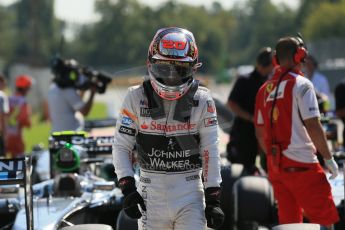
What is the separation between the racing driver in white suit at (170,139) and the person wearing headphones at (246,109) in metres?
4.09

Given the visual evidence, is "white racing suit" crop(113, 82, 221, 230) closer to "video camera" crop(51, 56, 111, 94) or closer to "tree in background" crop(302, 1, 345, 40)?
"video camera" crop(51, 56, 111, 94)

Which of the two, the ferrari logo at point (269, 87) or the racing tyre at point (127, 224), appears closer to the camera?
the racing tyre at point (127, 224)

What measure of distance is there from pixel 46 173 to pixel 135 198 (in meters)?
3.94

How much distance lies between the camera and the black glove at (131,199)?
4590 mm

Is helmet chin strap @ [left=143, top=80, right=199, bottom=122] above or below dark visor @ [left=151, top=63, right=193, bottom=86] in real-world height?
below

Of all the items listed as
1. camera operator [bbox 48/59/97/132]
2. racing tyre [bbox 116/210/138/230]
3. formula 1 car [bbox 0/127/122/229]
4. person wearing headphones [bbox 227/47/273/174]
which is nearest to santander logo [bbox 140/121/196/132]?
racing tyre [bbox 116/210/138/230]

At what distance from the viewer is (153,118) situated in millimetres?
4758

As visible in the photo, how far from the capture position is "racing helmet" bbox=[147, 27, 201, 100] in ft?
15.4

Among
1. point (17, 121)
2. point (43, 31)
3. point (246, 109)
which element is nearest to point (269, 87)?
point (246, 109)

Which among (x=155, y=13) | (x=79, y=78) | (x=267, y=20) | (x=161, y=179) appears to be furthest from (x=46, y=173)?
(x=267, y=20)

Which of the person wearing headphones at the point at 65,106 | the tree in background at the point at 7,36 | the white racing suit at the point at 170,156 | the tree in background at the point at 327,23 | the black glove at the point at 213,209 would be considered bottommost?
the black glove at the point at 213,209

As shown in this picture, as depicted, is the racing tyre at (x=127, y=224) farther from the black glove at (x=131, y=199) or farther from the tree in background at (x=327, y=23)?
the tree in background at (x=327, y=23)

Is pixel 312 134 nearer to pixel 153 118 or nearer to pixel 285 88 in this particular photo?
pixel 285 88

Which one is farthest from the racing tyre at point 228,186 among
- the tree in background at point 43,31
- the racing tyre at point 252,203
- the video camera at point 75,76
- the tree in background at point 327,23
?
the tree in background at point 43,31
